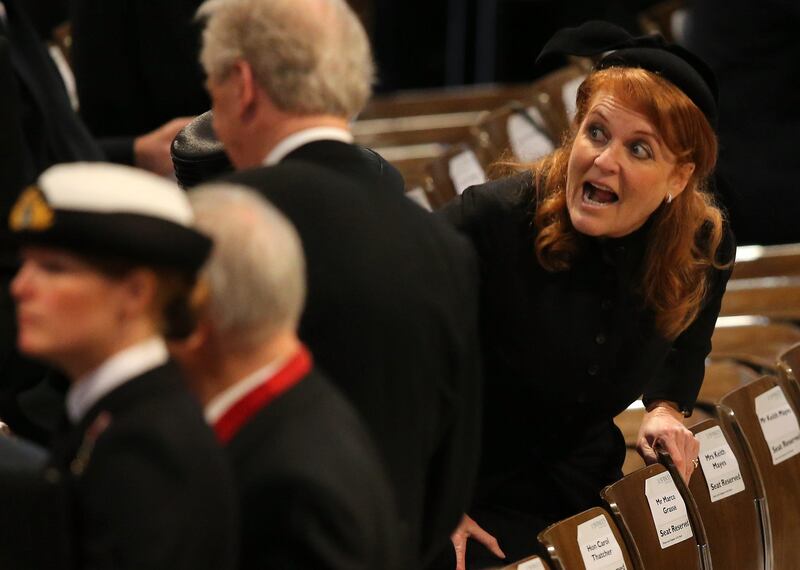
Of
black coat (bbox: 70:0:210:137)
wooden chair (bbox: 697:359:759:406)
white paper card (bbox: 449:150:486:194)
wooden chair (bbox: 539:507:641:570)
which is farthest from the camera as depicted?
white paper card (bbox: 449:150:486:194)

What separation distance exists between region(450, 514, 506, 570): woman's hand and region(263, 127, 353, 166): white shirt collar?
1.00 meters

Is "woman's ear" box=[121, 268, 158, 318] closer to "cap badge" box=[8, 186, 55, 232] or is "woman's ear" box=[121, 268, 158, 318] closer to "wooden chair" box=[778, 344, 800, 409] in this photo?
"cap badge" box=[8, 186, 55, 232]

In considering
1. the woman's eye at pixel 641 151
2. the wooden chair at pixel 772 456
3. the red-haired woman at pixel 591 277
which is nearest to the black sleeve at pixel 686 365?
the red-haired woman at pixel 591 277

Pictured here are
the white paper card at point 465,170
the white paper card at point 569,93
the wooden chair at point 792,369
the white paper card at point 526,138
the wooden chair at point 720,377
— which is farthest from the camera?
the white paper card at point 569,93

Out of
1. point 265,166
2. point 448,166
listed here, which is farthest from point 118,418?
point 448,166

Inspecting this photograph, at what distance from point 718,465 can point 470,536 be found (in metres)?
0.53

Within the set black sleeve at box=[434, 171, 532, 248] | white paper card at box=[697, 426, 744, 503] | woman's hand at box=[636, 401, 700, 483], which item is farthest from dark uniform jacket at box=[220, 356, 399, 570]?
white paper card at box=[697, 426, 744, 503]

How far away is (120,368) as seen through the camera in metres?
1.36

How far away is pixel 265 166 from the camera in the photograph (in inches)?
64.1

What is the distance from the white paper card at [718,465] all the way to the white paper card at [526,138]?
3.74 ft

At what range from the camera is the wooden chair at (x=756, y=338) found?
11.6 ft

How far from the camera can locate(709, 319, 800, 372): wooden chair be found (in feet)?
11.6

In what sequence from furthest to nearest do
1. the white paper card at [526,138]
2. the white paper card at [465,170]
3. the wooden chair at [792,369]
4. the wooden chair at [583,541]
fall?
the white paper card at [526,138] < the white paper card at [465,170] < the wooden chair at [792,369] < the wooden chair at [583,541]

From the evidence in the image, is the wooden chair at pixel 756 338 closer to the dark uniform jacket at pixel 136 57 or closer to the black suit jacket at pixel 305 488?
the dark uniform jacket at pixel 136 57
